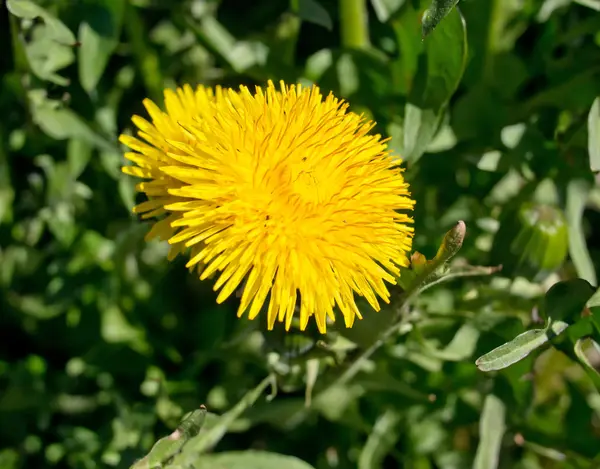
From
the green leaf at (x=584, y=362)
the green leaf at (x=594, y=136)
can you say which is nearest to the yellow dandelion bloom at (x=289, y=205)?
the green leaf at (x=584, y=362)

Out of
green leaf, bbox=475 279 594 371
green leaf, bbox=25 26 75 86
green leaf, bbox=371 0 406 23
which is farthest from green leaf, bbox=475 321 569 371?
green leaf, bbox=25 26 75 86

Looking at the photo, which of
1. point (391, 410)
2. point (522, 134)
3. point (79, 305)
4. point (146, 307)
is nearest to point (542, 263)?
point (522, 134)

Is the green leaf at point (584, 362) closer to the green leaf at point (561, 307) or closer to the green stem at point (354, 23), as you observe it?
the green leaf at point (561, 307)

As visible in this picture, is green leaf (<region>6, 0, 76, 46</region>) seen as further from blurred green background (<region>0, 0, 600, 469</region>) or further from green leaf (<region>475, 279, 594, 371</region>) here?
green leaf (<region>475, 279, 594, 371</region>)

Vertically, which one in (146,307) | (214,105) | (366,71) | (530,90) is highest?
(214,105)

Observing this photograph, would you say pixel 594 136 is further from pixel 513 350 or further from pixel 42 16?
pixel 42 16

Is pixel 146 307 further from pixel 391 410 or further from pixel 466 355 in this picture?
pixel 466 355
